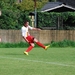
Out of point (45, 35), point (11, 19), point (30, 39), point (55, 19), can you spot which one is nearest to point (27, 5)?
point (55, 19)

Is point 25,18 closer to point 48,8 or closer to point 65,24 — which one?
point 65,24

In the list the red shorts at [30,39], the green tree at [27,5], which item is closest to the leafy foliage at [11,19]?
the red shorts at [30,39]

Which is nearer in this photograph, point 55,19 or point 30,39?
point 30,39

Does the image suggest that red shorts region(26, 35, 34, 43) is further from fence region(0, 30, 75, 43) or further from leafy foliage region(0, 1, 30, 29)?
leafy foliage region(0, 1, 30, 29)

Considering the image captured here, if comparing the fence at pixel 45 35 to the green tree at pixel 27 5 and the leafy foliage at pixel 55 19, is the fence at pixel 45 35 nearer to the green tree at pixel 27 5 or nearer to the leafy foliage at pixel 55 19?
the leafy foliage at pixel 55 19

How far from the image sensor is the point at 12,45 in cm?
3612

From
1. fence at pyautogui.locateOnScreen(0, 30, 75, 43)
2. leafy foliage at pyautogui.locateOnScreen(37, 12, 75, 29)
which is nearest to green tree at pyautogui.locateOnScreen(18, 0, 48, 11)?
leafy foliage at pyautogui.locateOnScreen(37, 12, 75, 29)

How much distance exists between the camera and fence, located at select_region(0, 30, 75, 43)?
132 feet

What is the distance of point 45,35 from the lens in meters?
41.0

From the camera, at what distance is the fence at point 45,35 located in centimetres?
4038

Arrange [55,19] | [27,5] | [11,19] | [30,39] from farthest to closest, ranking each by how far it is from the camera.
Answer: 1. [27,5]
2. [55,19]
3. [11,19]
4. [30,39]

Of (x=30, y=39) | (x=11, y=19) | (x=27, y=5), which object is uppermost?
(x=30, y=39)

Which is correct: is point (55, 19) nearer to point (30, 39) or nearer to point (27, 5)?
point (30, 39)

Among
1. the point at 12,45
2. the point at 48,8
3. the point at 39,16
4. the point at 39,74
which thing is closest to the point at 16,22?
the point at 39,16
